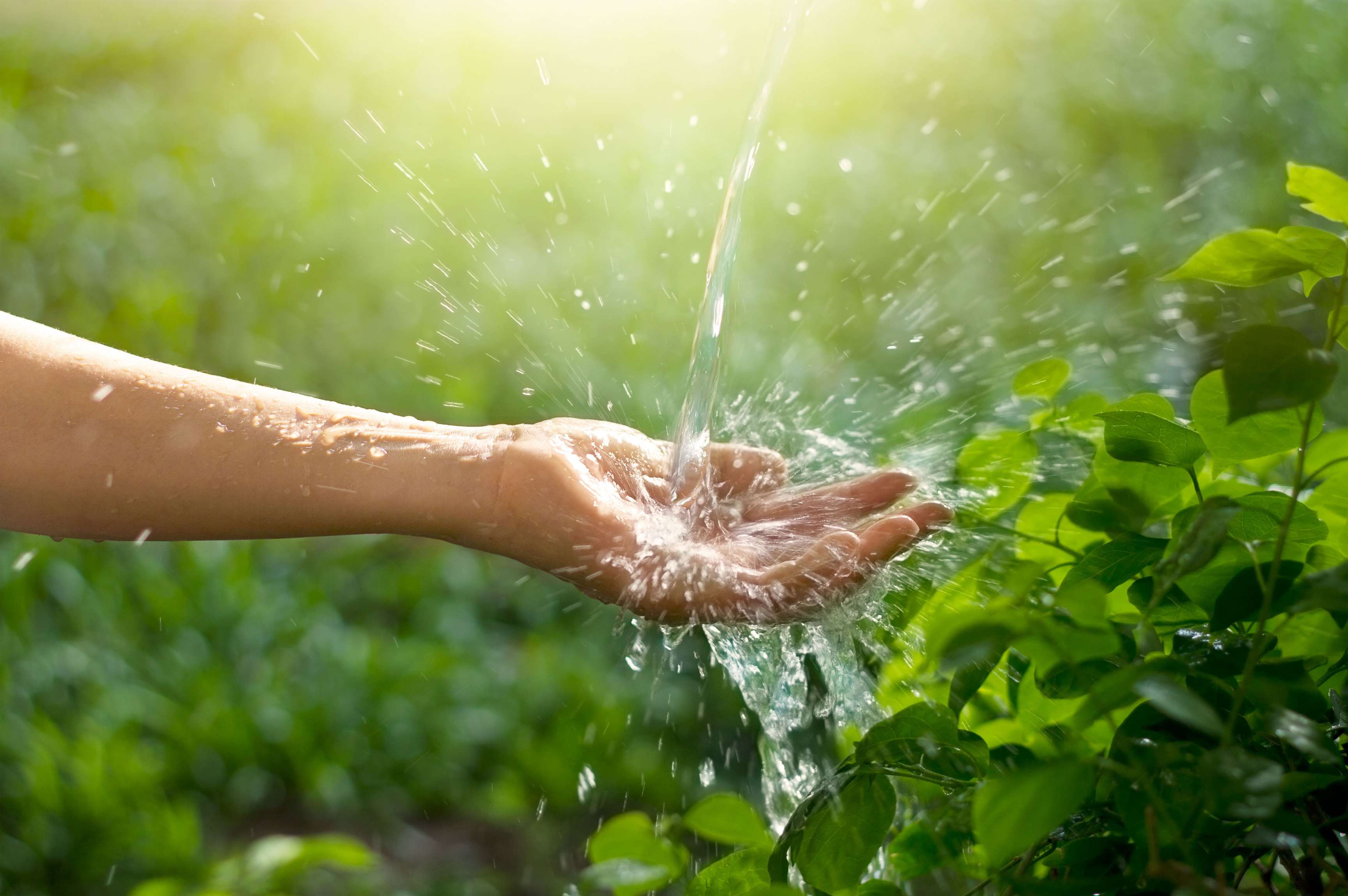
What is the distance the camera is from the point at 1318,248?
17.9 inches

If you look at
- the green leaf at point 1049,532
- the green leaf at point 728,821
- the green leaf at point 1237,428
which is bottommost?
the green leaf at point 728,821

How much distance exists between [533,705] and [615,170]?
3.66ft

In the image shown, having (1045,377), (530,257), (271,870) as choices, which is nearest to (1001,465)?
(1045,377)

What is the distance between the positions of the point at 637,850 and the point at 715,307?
55.3 inches

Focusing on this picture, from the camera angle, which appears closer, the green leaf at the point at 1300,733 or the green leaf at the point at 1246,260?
the green leaf at the point at 1300,733

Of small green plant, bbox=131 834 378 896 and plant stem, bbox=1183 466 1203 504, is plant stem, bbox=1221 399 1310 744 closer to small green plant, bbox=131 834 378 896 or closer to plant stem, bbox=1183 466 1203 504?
plant stem, bbox=1183 466 1203 504

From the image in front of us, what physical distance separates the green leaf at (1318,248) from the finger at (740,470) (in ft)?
2.29

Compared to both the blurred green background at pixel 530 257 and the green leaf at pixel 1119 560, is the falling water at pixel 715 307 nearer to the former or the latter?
the blurred green background at pixel 530 257

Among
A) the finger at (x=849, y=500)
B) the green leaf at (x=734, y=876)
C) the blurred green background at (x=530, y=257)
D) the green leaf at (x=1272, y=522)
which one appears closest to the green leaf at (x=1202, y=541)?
the green leaf at (x=1272, y=522)

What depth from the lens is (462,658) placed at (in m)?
1.97

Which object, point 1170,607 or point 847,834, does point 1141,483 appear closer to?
point 1170,607

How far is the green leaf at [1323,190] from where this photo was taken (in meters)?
0.46

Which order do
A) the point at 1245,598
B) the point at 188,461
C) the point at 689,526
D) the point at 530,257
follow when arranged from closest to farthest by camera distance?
the point at 1245,598 → the point at 188,461 → the point at 689,526 → the point at 530,257

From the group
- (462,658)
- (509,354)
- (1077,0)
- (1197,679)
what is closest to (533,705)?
(462,658)
